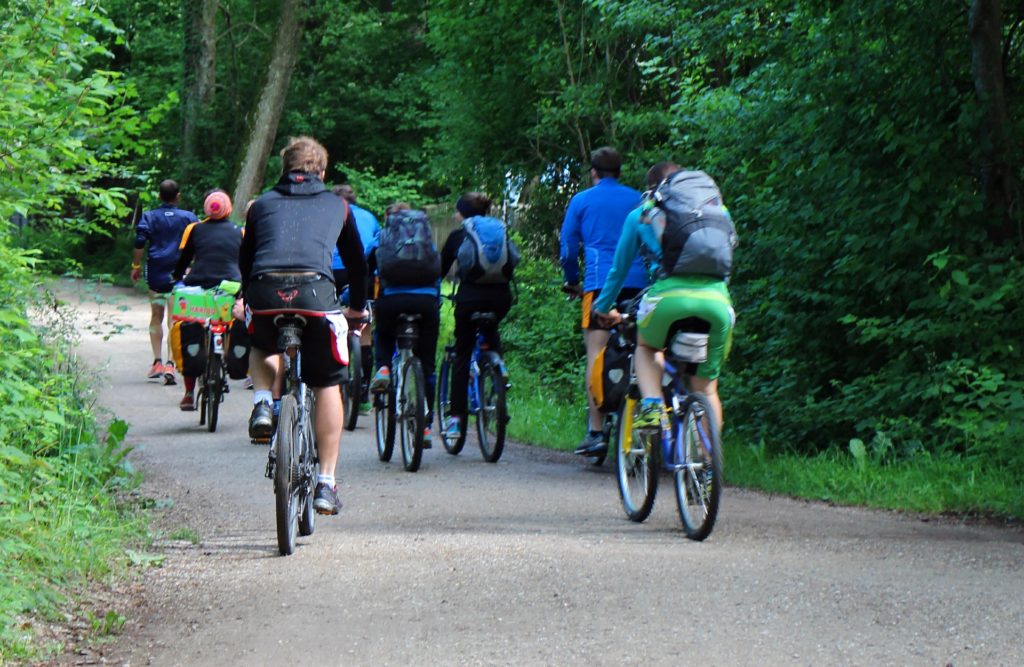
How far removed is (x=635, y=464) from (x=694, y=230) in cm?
144

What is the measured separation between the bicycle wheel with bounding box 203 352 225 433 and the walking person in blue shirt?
3.94 m

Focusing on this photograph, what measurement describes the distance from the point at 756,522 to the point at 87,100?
4.36 m

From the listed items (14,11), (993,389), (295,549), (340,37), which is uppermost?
(340,37)

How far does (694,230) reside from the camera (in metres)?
7.80

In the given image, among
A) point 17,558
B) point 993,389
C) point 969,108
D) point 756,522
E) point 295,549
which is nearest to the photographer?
point 17,558

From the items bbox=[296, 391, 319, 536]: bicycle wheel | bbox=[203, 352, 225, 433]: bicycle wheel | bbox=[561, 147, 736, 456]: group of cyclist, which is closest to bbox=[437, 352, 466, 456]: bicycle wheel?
bbox=[203, 352, 225, 433]: bicycle wheel

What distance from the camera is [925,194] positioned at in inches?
435

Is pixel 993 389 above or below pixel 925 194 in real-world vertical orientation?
below

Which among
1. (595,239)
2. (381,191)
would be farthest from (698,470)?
(381,191)

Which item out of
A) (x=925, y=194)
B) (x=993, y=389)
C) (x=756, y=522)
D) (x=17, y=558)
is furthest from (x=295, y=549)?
(x=925, y=194)

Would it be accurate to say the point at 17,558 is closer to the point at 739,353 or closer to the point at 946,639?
the point at 946,639

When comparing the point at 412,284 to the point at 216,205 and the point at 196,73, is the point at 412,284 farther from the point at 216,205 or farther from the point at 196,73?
the point at 196,73

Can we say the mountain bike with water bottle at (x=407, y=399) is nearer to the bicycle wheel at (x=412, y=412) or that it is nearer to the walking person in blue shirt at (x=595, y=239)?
the bicycle wheel at (x=412, y=412)

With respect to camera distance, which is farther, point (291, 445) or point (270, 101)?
point (270, 101)
